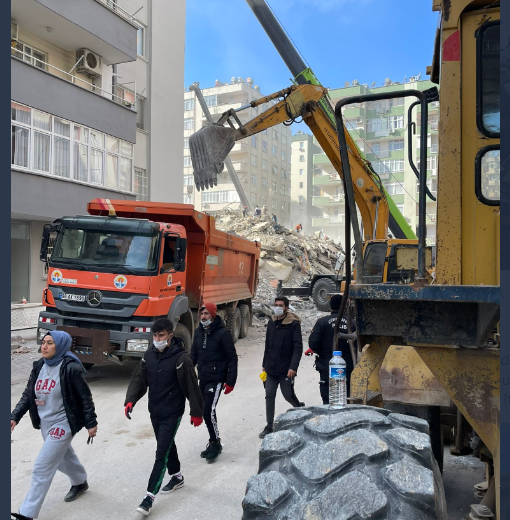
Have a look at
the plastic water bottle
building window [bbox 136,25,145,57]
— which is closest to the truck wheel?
the plastic water bottle

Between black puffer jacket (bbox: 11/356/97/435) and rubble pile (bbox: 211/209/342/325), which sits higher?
rubble pile (bbox: 211/209/342/325)

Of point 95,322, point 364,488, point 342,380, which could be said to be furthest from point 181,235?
point 364,488

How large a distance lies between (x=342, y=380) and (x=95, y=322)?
6.91 meters

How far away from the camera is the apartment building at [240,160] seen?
206ft

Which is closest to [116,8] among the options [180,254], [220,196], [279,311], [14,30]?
[14,30]

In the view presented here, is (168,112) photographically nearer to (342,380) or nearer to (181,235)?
(181,235)

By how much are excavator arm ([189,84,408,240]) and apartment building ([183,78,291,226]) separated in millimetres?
49532

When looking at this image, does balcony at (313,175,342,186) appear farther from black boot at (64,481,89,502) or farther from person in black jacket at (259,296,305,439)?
black boot at (64,481,89,502)

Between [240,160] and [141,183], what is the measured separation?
44.9 m

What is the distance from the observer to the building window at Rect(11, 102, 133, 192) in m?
14.6

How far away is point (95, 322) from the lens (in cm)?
863

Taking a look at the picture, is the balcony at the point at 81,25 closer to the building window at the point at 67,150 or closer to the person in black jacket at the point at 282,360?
the building window at the point at 67,150

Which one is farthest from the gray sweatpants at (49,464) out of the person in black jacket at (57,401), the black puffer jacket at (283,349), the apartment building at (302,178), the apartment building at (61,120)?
the apartment building at (302,178)

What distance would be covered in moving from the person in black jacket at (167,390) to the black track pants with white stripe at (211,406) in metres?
0.78
